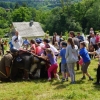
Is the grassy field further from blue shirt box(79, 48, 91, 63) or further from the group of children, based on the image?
blue shirt box(79, 48, 91, 63)

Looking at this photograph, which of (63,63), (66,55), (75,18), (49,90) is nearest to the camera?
(49,90)

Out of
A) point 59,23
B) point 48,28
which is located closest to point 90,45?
point 59,23

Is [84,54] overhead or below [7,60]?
overhead

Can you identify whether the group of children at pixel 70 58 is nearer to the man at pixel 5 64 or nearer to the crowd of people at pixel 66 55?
the crowd of people at pixel 66 55

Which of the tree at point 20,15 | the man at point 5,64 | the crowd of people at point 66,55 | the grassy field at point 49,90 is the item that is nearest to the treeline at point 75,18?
the tree at point 20,15

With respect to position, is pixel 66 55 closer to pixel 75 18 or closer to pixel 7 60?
pixel 7 60

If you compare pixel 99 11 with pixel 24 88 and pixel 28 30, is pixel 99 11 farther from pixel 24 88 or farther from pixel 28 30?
pixel 24 88

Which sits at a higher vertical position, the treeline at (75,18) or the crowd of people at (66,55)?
the treeline at (75,18)

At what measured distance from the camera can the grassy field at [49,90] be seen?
7.47 meters

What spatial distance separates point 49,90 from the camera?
838 cm

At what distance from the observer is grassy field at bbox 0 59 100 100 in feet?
24.5

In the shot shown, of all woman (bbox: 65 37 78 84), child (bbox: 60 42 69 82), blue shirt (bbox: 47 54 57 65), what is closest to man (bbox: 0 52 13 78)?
blue shirt (bbox: 47 54 57 65)

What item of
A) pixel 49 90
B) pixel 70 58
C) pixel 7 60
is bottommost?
pixel 49 90

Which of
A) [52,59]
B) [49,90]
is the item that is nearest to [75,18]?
[52,59]
